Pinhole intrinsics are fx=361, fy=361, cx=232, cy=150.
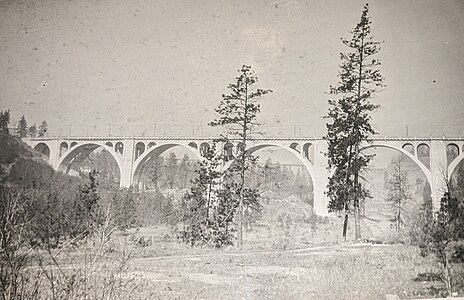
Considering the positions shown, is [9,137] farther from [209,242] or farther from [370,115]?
[370,115]

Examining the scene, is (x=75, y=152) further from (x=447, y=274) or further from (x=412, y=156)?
(x=412, y=156)

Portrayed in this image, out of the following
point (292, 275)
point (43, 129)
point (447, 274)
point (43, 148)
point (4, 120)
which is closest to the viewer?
point (447, 274)

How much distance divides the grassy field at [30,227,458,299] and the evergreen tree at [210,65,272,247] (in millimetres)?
1952

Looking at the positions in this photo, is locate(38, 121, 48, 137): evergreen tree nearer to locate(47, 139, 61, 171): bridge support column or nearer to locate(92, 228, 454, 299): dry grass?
locate(47, 139, 61, 171): bridge support column

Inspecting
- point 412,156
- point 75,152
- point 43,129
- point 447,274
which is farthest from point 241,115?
point 412,156

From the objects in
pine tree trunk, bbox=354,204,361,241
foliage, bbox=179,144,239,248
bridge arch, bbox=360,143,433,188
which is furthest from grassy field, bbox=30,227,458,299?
bridge arch, bbox=360,143,433,188

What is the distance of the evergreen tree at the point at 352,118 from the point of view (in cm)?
702

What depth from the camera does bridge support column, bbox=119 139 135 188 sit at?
8.68m

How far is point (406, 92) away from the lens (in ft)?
20.6

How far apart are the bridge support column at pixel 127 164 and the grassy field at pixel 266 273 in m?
2.73

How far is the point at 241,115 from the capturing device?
7625 mm

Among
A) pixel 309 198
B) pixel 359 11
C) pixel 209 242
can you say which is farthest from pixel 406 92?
pixel 309 198

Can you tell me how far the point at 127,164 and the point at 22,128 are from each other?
3.42 metres

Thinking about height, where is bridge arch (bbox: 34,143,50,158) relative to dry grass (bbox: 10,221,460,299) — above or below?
above
